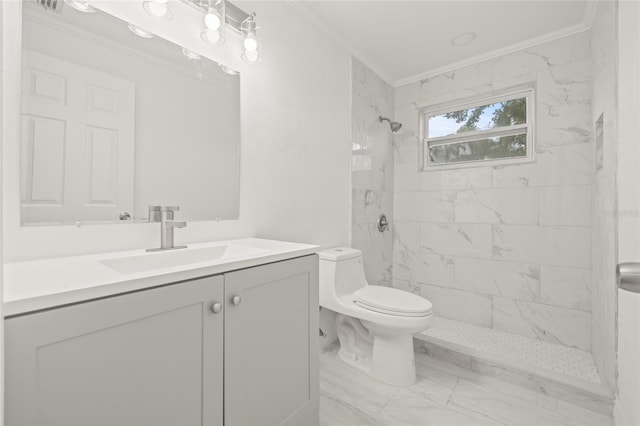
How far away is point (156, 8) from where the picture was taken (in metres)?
1.30

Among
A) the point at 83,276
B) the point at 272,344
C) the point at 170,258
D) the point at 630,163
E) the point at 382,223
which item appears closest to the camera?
the point at 630,163

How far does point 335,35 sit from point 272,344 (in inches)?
83.4

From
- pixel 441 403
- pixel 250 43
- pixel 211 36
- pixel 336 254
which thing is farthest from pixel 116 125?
pixel 441 403

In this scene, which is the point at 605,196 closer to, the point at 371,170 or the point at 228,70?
the point at 371,170

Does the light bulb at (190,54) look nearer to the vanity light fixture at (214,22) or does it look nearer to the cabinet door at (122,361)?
→ the vanity light fixture at (214,22)

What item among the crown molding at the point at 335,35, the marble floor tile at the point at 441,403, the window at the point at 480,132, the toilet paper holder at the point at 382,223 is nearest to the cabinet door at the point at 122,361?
the marble floor tile at the point at 441,403

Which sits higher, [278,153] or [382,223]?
[278,153]

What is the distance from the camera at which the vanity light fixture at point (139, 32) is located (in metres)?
1.28

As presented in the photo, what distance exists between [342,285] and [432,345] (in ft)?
2.56

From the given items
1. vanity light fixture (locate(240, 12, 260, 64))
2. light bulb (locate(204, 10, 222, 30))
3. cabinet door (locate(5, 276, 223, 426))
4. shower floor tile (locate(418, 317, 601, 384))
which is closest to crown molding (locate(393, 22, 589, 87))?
vanity light fixture (locate(240, 12, 260, 64))

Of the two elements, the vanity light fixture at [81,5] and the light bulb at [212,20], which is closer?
the vanity light fixture at [81,5]

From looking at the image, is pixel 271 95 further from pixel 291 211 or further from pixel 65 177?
pixel 65 177

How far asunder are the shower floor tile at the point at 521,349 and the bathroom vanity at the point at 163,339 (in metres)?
1.40

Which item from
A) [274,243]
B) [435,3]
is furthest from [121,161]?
→ [435,3]
